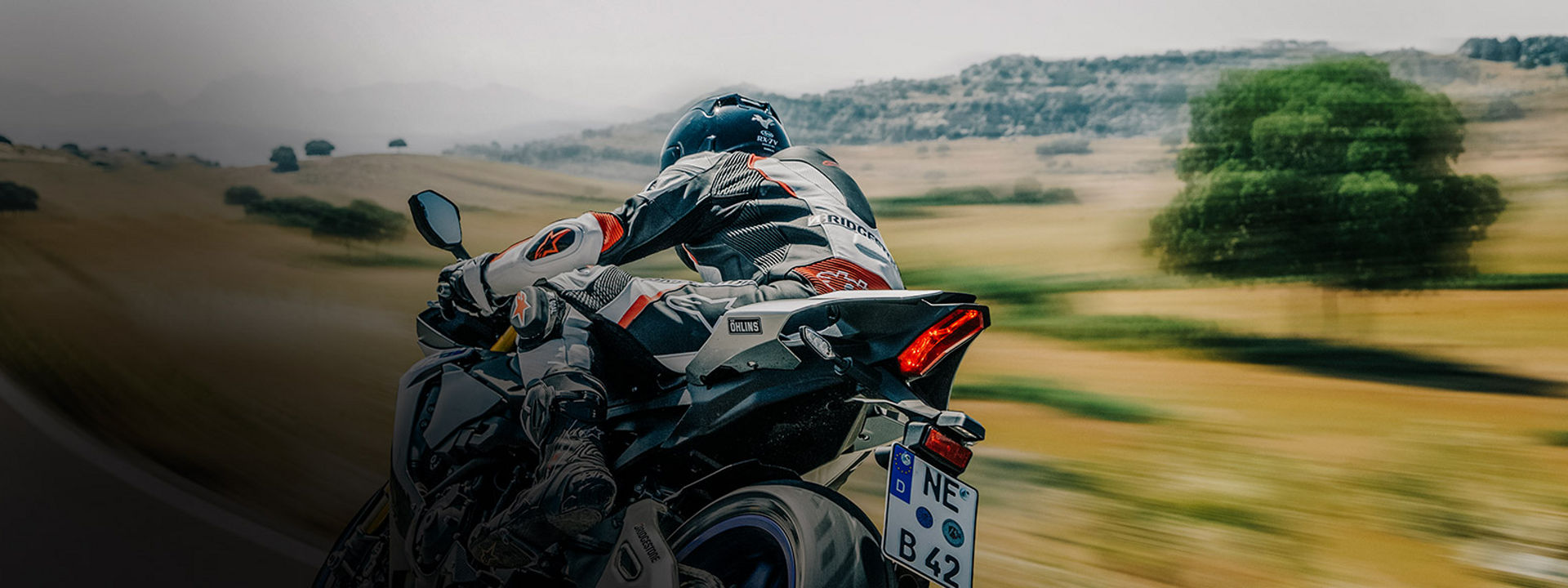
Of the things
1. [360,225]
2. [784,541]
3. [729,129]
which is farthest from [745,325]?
[360,225]

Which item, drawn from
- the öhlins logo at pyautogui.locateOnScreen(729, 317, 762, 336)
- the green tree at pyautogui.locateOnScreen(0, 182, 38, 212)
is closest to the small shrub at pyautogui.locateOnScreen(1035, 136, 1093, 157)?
the öhlins logo at pyautogui.locateOnScreen(729, 317, 762, 336)

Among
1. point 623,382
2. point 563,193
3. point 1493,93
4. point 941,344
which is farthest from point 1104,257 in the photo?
point 563,193

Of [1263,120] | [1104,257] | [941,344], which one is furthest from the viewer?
[1104,257]

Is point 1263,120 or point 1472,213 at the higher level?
point 1263,120

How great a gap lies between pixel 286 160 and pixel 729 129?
4.28ft

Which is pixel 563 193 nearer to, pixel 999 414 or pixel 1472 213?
pixel 999 414

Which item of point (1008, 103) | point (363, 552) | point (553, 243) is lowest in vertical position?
point (363, 552)

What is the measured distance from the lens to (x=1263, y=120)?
1748 millimetres

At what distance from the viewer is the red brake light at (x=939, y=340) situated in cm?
155

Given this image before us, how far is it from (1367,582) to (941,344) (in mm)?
719

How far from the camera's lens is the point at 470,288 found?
206cm

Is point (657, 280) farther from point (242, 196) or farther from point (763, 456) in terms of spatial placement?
point (242, 196)

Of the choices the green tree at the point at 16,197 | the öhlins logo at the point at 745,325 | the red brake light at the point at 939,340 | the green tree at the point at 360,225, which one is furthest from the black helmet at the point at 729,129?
the green tree at the point at 16,197

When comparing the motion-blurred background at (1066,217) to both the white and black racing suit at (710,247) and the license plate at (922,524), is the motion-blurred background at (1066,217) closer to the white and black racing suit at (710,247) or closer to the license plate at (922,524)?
the white and black racing suit at (710,247)
